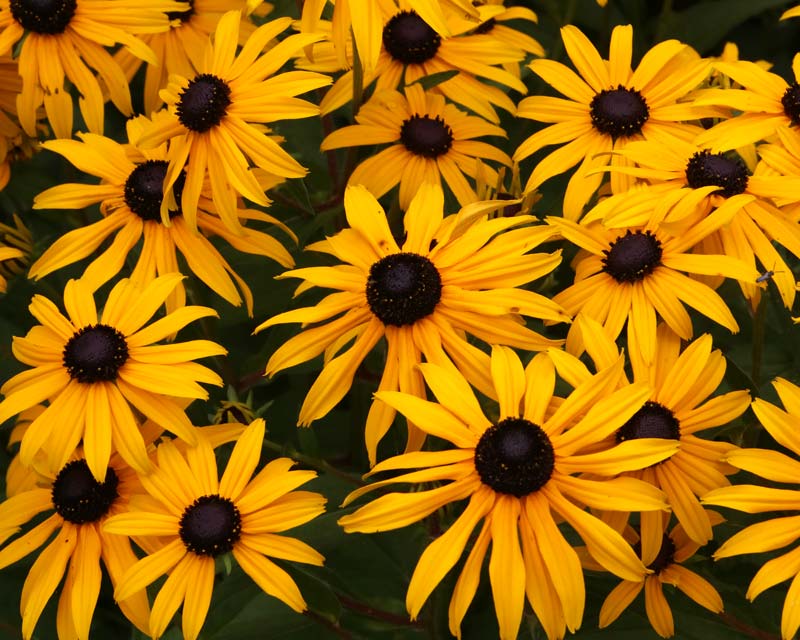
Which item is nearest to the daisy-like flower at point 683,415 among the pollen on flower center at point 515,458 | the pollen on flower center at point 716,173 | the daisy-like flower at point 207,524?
the pollen on flower center at point 515,458

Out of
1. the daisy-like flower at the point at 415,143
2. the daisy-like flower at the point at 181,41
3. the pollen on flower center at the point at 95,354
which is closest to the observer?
the pollen on flower center at the point at 95,354

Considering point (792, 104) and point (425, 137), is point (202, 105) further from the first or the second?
point (792, 104)

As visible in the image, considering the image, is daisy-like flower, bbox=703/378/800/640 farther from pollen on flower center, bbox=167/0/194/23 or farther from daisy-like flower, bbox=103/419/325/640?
pollen on flower center, bbox=167/0/194/23

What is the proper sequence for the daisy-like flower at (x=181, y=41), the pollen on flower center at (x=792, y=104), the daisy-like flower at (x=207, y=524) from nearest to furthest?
the daisy-like flower at (x=207, y=524), the pollen on flower center at (x=792, y=104), the daisy-like flower at (x=181, y=41)

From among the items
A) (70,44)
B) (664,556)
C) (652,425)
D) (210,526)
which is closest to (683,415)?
(652,425)

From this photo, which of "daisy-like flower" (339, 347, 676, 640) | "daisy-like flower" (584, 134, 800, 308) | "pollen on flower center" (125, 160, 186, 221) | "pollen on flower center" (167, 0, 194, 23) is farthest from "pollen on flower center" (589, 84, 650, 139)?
"pollen on flower center" (167, 0, 194, 23)

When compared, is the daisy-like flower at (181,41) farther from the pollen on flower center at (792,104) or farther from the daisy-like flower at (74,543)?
the pollen on flower center at (792,104)
